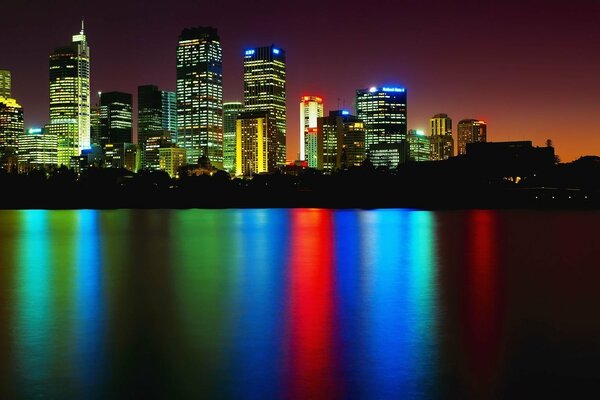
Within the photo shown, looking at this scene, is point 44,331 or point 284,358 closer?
point 284,358

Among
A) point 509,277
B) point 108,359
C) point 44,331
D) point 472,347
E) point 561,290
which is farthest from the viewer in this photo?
point 509,277

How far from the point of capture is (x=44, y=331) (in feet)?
57.0

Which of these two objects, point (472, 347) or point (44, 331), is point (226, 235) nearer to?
point (44, 331)

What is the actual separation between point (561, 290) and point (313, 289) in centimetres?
871

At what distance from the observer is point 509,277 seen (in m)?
28.0

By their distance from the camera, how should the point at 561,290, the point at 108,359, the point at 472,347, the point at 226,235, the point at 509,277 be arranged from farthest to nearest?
1. the point at 226,235
2. the point at 509,277
3. the point at 561,290
4. the point at 472,347
5. the point at 108,359

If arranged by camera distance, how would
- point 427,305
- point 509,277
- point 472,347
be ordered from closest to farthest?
point 472,347, point 427,305, point 509,277

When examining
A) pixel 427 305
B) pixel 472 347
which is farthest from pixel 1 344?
pixel 427 305

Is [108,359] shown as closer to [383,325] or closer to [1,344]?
[1,344]

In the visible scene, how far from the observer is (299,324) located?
59.9 ft

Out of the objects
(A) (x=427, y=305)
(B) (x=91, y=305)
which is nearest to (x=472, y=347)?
(A) (x=427, y=305)

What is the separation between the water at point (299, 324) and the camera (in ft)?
41.5

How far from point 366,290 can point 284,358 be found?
417 inches

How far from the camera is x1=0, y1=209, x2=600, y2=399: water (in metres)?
12.6
